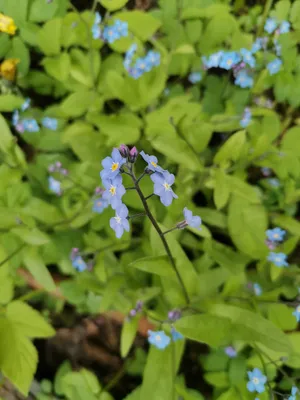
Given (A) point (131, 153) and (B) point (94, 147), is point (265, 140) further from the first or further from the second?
(A) point (131, 153)

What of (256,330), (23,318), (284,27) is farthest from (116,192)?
(284,27)

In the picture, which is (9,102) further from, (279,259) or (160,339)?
(279,259)

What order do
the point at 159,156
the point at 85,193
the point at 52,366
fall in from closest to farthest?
the point at 85,193
the point at 159,156
the point at 52,366

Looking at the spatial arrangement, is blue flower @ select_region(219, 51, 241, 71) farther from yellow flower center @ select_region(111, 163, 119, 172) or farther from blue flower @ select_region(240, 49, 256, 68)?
yellow flower center @ select_region(111, 163, 119, 172)

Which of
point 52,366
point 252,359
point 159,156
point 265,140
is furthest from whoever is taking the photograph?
point 52,366

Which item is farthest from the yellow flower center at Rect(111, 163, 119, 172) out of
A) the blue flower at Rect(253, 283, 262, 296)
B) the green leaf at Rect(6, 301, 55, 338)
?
the blue flower at Rect(253, 283, 262, 296)

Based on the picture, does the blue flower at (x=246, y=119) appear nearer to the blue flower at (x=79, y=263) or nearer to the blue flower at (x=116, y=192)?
the blue flower at (x=79, y=263)

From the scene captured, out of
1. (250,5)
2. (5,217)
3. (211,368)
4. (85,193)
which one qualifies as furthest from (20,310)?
(250,5)
